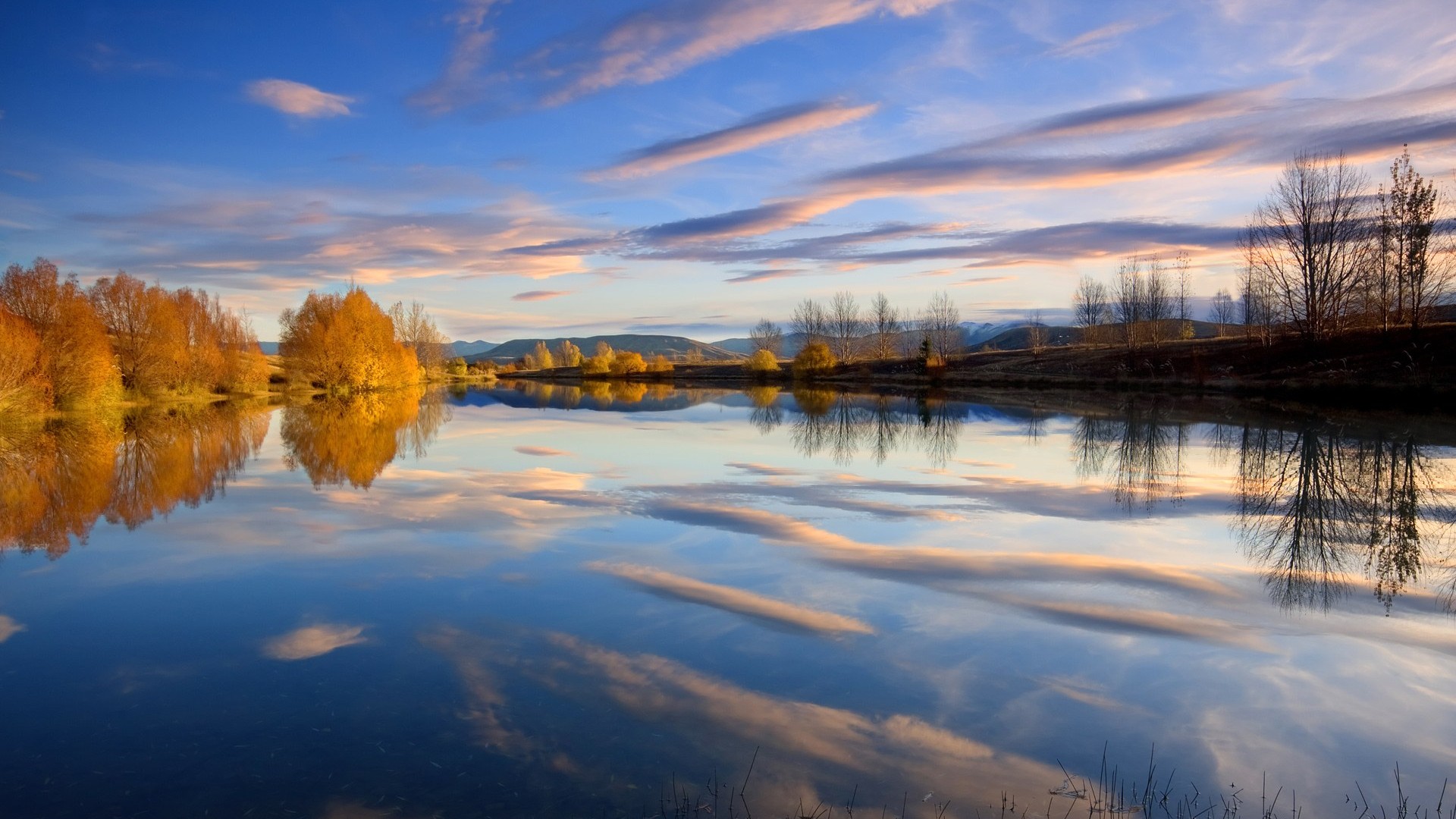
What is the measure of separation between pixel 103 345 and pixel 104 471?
21600mm

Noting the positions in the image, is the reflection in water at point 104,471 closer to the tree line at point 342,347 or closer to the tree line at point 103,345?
the tree line at point 103,345

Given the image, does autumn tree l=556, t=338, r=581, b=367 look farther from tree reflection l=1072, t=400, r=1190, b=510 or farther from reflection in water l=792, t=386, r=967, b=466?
tree reflection l=1072, t=400, r=1190, b=510

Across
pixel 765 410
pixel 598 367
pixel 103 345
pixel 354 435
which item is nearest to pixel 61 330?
pixel 103 345

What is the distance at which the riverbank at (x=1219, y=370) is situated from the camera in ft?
111

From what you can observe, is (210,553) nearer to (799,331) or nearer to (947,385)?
(947,385)

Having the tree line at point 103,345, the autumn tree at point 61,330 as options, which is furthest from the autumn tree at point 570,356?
the autumn tree at point 61,330

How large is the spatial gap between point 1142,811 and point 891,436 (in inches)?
827

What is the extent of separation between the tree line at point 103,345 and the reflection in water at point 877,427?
2680 cm

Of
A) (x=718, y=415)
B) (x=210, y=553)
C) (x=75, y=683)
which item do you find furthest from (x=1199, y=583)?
(x=718, y=415)

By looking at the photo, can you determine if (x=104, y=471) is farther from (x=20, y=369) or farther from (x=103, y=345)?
(x=103, y=345)

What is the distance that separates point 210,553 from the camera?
33.1 ft

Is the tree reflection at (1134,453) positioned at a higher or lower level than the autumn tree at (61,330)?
lower

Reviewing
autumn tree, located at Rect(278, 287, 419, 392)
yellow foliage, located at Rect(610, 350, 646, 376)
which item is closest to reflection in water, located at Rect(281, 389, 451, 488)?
autumn tree, located at Rect(278, 287, 419, 392)

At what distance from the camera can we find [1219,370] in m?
48.0
